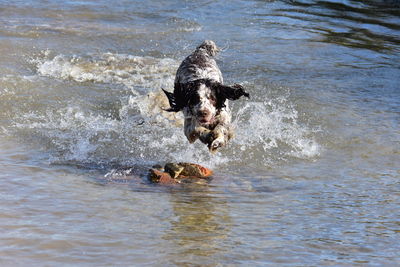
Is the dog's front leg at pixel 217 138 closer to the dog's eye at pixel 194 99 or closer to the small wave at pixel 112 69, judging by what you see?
the dog's eye at pixel 194 99

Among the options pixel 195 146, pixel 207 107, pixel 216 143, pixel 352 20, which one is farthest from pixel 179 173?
pixel 352 20

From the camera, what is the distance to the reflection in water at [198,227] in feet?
13.8

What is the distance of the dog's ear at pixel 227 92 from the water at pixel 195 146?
0.75 m

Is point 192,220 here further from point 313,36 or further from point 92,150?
point 313,36

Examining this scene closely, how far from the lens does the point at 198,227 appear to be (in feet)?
15.8

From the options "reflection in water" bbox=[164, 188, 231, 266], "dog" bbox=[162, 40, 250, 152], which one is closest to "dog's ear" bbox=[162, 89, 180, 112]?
"dog" bbox=[162, 40, 250, 152]

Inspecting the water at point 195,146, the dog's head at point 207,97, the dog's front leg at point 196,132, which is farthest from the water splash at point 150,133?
the dog's head at point 207,97

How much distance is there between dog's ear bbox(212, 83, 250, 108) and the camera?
19.6 feet

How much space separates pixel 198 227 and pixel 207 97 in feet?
5.57

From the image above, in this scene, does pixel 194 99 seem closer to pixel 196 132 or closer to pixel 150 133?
pixel 196 132

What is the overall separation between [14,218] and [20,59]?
664 cm

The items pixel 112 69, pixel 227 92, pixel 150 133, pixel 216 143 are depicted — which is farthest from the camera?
pixel 112 69

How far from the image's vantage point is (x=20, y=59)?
10828 millimetres

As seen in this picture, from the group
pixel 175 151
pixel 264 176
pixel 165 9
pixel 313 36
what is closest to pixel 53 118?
pixel 175 151
